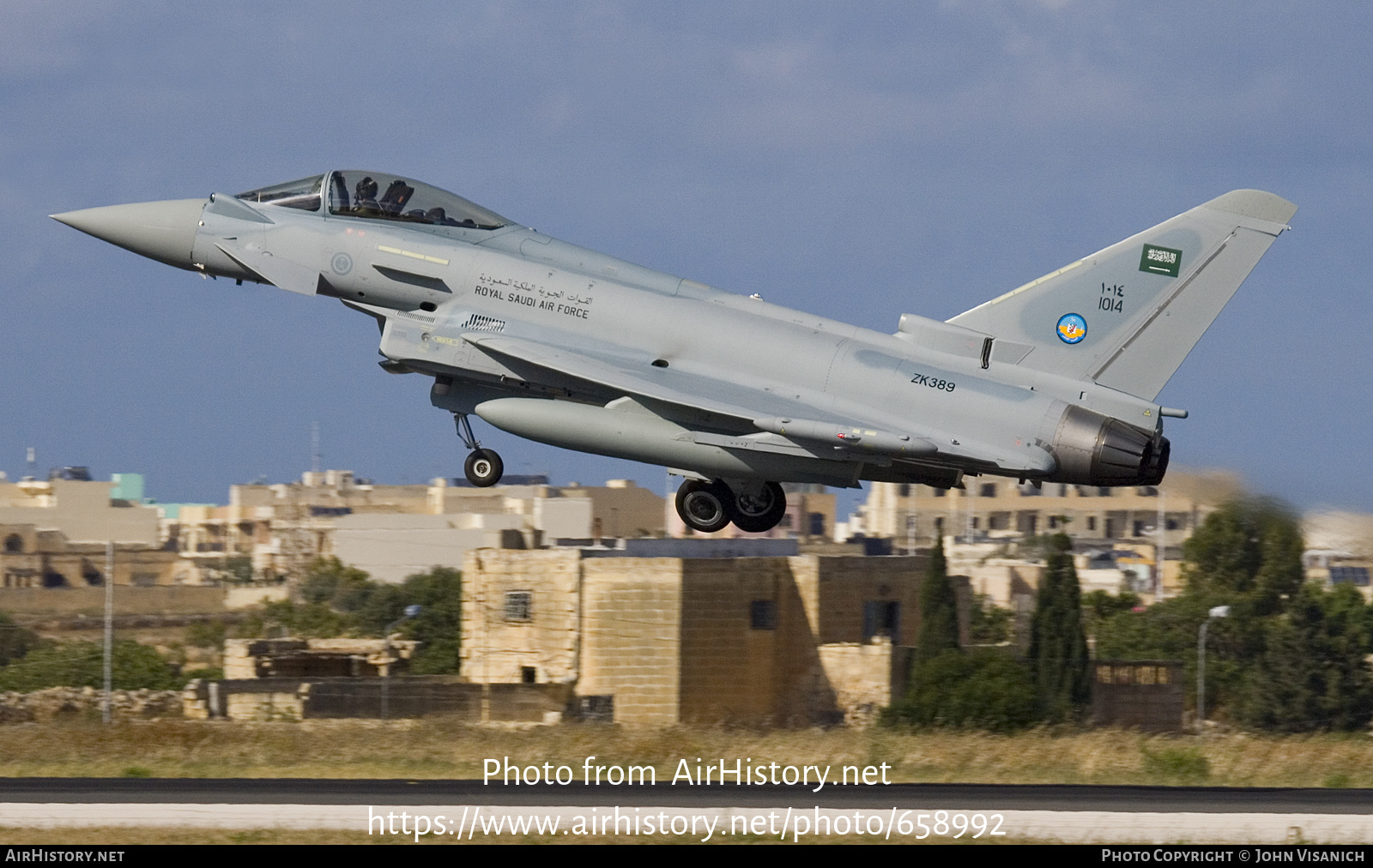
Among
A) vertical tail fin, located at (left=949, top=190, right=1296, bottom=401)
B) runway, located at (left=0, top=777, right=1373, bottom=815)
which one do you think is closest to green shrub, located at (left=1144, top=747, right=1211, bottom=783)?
runway, located at (left=0, top=777, right=1373, bottom=815)

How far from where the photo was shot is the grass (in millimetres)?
27031

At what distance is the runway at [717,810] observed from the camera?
19.0 metres

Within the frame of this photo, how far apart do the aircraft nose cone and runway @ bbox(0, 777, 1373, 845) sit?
22.9 feet

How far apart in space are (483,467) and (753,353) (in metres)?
3.70

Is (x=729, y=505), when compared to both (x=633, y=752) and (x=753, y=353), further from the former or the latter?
(x=633, y=752)

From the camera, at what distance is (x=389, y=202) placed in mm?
21312

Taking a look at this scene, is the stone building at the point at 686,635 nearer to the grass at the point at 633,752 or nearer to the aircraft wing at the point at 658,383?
the grass at the point at 633,752

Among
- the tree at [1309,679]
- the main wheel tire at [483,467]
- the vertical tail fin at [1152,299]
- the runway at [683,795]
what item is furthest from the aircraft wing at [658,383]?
the tree at [1309,679]

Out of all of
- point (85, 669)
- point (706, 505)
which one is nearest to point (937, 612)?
point (85, 669)

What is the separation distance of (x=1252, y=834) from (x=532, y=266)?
10558 mm

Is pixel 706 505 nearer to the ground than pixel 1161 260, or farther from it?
nearer to the ground

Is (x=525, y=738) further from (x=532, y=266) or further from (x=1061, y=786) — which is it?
(x=532, y=266)

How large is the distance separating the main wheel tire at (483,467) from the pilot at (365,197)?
3373 mm

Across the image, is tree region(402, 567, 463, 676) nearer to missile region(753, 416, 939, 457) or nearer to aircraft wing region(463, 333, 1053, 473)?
aircraft wing region(463, 333, 1053, 473)
